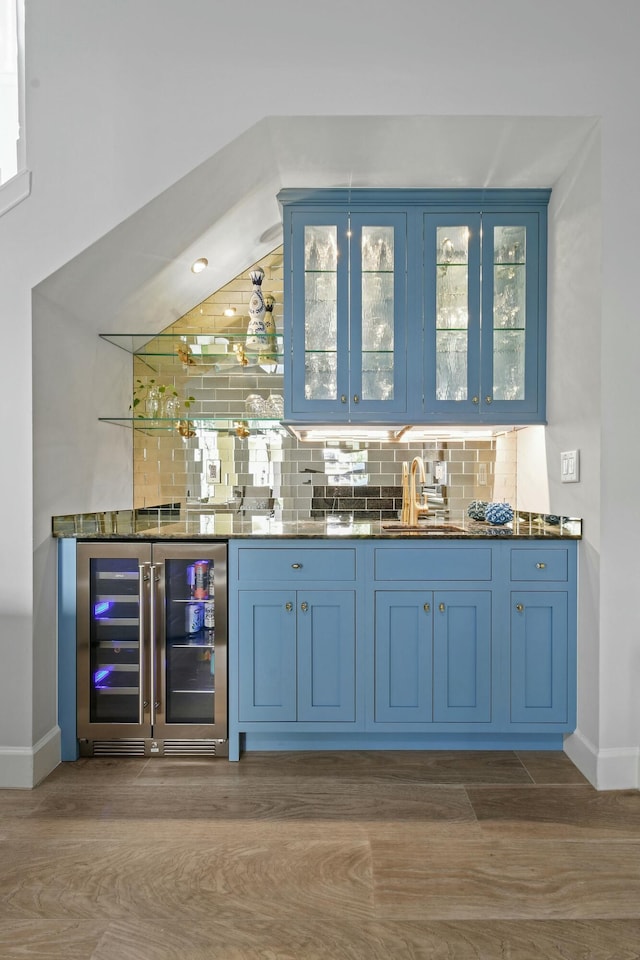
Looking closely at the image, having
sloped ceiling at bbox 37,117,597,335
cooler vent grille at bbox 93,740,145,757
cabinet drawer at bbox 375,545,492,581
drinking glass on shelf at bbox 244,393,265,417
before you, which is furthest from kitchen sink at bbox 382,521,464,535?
sloped ceiling at bbox 37,117,597,335

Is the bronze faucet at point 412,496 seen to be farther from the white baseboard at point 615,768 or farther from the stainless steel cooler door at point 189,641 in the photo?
the white baseboard at point 615,768

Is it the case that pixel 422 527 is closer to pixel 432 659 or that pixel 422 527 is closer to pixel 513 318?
pixel 432 659

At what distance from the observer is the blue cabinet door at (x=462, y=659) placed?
104 inches

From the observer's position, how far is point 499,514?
303 cm

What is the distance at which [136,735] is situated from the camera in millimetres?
2648

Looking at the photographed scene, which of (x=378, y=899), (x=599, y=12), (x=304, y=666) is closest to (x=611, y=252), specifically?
(x=599, y=12)

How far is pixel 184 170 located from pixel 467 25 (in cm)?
127

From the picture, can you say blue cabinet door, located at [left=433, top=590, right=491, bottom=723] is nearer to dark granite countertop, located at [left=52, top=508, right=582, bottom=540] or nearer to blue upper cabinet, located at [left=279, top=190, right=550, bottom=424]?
dark granite countertop, located at [left=52, top=508, right=582, bottom=540]

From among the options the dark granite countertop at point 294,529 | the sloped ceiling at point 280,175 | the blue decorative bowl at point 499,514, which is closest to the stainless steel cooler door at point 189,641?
the dark granite countertop at point 294,529

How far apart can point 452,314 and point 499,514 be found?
3.37 ft

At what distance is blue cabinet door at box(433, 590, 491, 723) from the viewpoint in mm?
2643

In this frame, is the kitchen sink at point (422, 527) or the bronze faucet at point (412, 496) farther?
the bronze faucet at point (412, 496)

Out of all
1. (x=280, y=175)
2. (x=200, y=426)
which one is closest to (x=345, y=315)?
(x=280, y=175)

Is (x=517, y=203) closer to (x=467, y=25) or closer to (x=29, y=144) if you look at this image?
(x=467, y=25)
